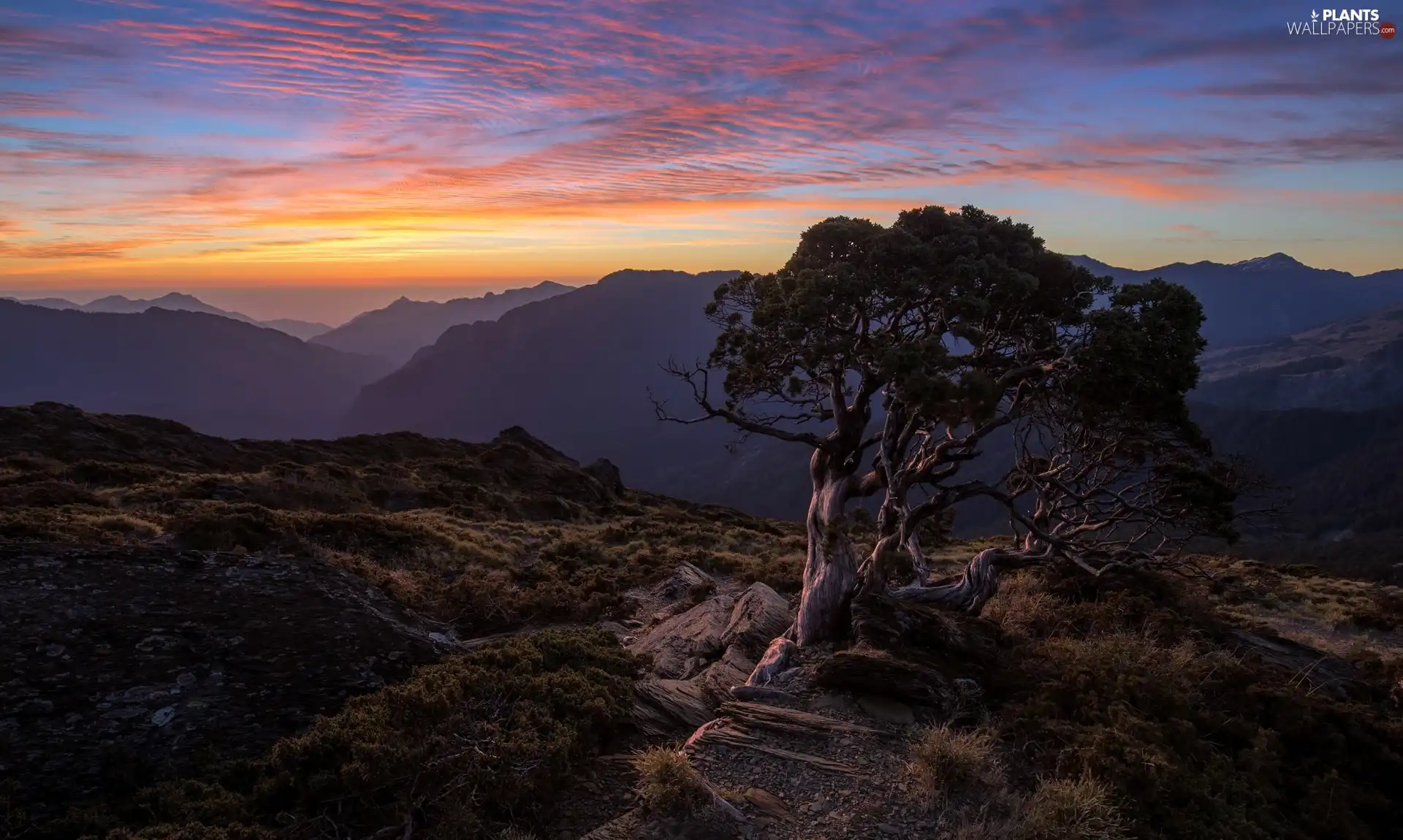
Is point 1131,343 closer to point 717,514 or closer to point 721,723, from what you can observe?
point 721,723

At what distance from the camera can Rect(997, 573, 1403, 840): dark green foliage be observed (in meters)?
9.54

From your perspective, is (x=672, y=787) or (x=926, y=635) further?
(x=926, y=635)

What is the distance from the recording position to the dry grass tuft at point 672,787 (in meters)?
8.83

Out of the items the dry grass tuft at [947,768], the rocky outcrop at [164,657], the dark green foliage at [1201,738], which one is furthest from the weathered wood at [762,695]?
the rocky outcrop at [164,657]

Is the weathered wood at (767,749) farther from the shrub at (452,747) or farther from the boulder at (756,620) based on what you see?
the boulder at (756,620)

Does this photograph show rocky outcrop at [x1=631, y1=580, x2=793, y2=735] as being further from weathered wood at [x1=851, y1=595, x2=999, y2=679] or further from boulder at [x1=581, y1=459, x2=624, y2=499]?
boulder at [x1=581, y1=459, x2=624, y2=499]

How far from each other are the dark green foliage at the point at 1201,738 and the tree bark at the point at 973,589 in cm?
172

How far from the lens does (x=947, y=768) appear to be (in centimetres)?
946

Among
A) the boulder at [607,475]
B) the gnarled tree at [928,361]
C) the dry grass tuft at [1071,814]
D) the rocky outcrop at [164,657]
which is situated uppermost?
the gnarled tree at [928,361]

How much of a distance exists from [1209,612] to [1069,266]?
30.8 feet

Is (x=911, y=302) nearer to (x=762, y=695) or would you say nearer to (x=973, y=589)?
(x=973, y=589)

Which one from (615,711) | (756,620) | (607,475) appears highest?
(615,711)

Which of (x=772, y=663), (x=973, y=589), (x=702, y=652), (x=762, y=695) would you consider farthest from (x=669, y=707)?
(x=973, y=589)

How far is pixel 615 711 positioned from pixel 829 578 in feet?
17.3
